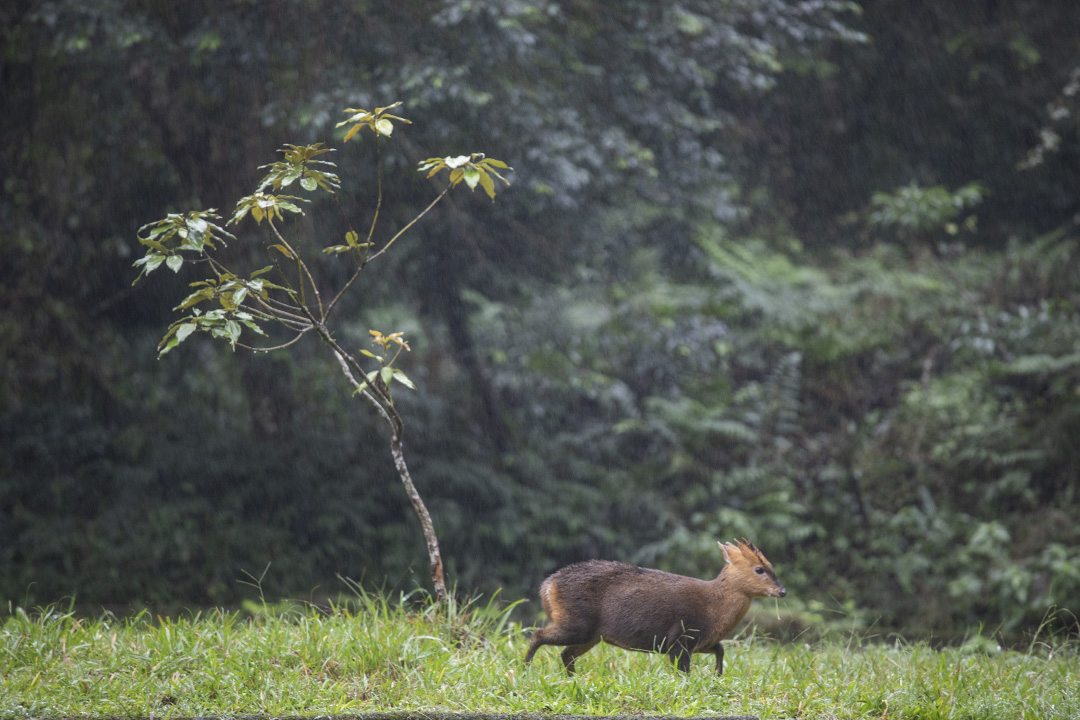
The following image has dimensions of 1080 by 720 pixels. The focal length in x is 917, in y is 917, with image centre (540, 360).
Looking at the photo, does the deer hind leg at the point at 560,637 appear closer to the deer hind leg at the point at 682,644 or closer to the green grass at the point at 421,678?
Result: the green grass at the point at 421,678

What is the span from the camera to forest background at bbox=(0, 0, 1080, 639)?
8.16 meters

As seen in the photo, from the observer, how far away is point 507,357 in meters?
9.70

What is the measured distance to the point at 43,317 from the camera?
8641 millimetres

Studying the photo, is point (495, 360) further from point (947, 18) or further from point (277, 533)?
point (947, 18)

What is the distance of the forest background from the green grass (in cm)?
284

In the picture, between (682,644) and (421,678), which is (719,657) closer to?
(682,644)

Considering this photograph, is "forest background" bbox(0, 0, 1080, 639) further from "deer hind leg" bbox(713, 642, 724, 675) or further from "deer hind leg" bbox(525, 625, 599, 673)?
"deer hind leg" bbox(713, 642, 724, 675)

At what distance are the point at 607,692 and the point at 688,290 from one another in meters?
7.71

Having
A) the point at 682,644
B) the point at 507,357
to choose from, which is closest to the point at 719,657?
the point at 682,644

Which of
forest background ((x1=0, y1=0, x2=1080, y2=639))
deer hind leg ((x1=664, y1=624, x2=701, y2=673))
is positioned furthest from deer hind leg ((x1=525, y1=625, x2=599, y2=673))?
forest background ((x1=0, y1=0, x2=1080, y2=639))

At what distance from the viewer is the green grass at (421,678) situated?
3.56m

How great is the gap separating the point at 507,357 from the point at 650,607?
19.8ft

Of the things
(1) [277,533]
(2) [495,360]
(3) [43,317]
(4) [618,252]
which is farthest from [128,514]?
(4) [618,252]

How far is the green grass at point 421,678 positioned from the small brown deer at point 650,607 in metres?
0.15
